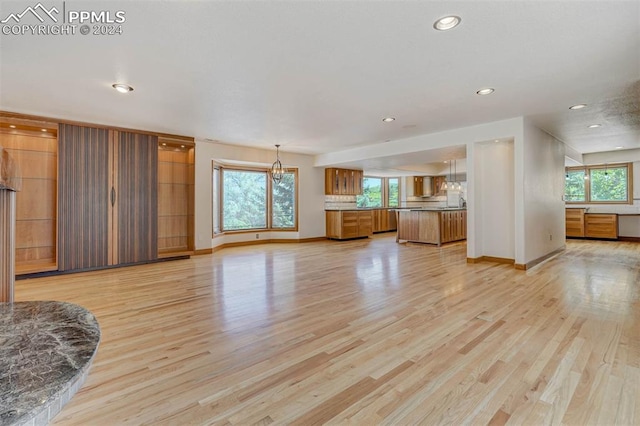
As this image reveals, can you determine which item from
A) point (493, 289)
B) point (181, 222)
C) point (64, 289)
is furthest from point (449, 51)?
point (181, 222)

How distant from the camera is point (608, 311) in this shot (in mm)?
3141

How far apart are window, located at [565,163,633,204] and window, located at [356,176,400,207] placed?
5586 mm

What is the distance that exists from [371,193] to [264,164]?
5361 millimetres

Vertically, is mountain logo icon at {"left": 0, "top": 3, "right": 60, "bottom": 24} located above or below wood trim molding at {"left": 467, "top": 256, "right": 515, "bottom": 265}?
above

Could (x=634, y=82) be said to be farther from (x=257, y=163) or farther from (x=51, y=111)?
(x=51, y=111)

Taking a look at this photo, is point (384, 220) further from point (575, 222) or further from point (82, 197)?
point (82, 197)

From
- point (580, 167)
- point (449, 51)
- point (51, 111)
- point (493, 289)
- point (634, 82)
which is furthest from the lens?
point (580, 167)

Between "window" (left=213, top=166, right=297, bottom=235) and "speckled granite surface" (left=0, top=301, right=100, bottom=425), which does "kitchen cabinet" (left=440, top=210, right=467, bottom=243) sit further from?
"speckled granite surface" (left=0, top=301, right=100, bottom=425)

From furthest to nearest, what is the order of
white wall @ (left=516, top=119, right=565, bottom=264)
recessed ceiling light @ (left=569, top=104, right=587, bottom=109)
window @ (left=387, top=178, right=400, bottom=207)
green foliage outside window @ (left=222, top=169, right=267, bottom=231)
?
1. window @ (left=387, top=178, right=400, bottom=207)
2. green foliage outside window @ (left=222, top=169, right=267, bottom=231)
3. white wall @ (left=516, top=119, right=565, bottom=264)
4. recessed ceiling light @ (left=569, top=104, right=587, bottom=109)

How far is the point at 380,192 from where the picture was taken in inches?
490

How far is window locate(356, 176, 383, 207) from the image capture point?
11867 millimetres

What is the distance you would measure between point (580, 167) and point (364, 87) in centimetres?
938

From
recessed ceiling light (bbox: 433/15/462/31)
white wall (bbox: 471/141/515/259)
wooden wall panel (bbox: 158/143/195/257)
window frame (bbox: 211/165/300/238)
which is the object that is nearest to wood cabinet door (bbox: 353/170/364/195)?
window frame (bbox: 211/165/300/238)

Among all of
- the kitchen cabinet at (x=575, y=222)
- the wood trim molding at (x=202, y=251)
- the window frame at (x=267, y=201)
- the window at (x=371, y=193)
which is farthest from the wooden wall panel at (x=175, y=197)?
the kitchen cabinet at (x=575, y=222)
